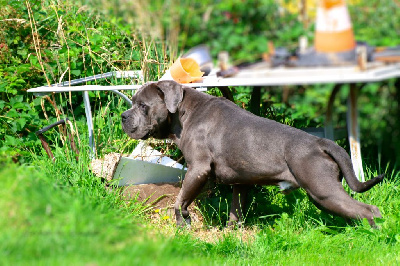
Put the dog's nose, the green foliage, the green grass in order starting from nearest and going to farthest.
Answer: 1. the green grass
2. the green foliage
3. the dog's nose

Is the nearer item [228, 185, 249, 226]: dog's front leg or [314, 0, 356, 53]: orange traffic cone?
[314, 0, 356, 53]: orange traffic cone

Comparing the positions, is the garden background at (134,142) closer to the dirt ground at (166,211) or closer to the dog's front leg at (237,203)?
the dirt ground at (166,211)

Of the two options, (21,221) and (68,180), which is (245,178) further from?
(21,221)

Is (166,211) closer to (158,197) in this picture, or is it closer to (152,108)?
(158,197)

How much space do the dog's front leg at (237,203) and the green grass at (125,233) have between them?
127mm

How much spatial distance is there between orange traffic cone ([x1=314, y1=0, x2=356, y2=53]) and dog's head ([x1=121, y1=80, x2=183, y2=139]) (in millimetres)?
2744

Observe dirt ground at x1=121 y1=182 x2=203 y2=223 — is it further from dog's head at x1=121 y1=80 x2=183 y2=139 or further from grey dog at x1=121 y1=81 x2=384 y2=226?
dog's head at x1=121 y1=80 x2=183 y2=139

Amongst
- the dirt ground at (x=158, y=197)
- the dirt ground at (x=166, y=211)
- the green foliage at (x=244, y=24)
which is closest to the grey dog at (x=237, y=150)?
the dirt ground at (x=166, y=211)

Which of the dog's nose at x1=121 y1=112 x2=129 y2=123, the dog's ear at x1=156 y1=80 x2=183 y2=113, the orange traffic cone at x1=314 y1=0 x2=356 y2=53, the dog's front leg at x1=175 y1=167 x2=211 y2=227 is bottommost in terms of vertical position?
the dog's front leg at x1=175 y1=167 x2=211 y2=227

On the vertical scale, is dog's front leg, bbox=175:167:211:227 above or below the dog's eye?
below

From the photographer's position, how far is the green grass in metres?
2.08

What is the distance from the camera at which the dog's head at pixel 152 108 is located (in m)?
4.98

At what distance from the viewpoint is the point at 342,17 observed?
7.55ft

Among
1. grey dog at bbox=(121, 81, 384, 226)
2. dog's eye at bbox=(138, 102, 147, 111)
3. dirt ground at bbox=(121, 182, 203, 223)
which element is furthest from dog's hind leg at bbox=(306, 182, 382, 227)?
dog's eye at bbox=(138, 102, 147, 111)
